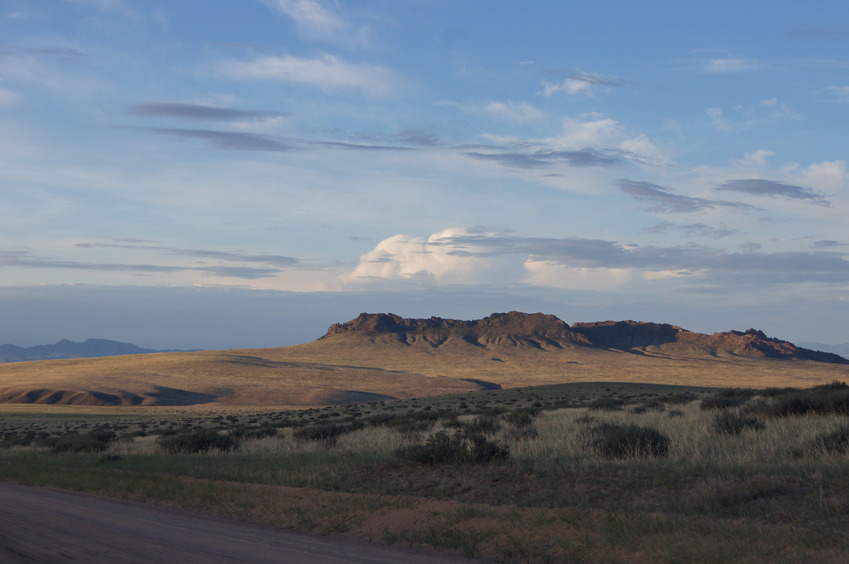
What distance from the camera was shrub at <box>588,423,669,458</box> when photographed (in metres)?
13.8

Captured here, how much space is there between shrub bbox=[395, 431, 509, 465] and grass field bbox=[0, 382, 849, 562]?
3 centimetres

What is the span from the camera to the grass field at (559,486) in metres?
8.70

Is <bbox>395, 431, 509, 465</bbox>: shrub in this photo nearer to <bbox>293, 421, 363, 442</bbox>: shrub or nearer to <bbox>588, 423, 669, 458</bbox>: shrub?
<bbox>588, 423, 669, 458</bbox>: shrub

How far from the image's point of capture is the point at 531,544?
30.3ft

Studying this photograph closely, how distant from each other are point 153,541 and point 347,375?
129m

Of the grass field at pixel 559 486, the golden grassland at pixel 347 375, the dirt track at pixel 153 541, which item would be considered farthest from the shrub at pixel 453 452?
the golden grassland at pixel 347 375

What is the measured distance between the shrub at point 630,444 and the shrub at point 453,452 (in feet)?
6.59

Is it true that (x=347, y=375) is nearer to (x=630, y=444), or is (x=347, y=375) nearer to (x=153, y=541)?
(x=630, y=444)

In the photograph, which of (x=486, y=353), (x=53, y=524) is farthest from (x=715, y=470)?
(x=486, y=353)

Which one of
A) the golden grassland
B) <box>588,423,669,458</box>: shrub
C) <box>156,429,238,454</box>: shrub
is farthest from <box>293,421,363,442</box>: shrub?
the golden grassland

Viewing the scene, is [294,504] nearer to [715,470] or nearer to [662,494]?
[662,494]

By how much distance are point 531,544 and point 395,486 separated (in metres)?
4.76

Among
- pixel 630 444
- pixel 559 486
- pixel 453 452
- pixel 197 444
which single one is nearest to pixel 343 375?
pixel 197 444

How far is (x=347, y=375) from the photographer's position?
453 ft
